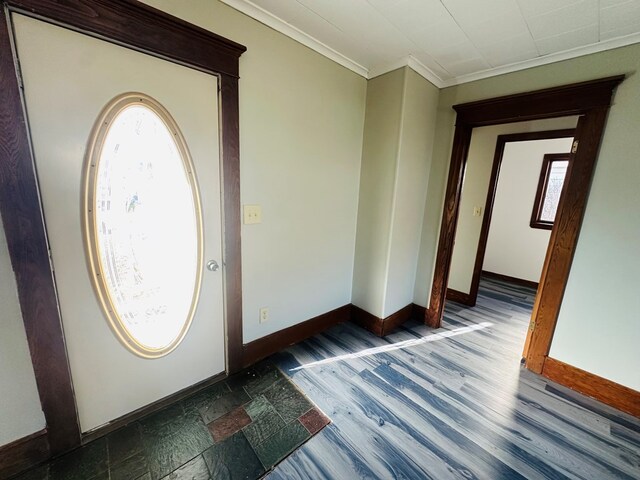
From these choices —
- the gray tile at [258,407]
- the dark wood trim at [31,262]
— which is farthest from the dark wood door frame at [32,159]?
the gray tile at [258,407]

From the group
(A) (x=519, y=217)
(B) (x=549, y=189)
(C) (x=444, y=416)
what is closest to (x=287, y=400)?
(C) (x=444, y=416)

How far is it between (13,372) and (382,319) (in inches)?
92.7

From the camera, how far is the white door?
3.49ft

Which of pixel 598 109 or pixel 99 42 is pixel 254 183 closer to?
pixel 99 42

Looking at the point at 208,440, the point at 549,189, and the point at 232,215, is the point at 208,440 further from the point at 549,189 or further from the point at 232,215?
the point at 549,189

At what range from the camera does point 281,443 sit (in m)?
1.39

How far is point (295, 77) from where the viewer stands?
5.99 feet

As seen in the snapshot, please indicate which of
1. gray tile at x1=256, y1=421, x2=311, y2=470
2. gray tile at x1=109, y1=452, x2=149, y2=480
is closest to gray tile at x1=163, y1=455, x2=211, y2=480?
gray tile at x1=109, y1=452, x2=149, y2=480

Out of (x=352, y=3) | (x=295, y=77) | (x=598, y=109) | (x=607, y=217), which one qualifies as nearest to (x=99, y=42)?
(x=295, y=77)

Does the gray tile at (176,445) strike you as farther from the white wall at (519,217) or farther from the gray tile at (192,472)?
the white wall at (519,217)

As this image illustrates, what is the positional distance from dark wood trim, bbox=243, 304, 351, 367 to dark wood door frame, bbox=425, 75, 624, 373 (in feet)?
5.35

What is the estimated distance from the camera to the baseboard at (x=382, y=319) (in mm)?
2451

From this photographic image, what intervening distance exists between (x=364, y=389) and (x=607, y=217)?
204 centimetres

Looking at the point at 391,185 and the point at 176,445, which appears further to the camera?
the point at 391,185
